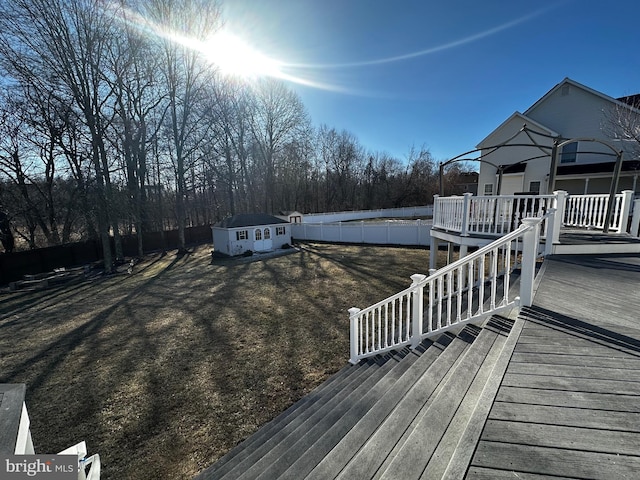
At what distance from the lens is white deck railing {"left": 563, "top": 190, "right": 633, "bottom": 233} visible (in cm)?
647

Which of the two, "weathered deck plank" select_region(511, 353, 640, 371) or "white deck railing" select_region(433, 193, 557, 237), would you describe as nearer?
"weathered deck plank" select_region(511, 353, 640, 371)

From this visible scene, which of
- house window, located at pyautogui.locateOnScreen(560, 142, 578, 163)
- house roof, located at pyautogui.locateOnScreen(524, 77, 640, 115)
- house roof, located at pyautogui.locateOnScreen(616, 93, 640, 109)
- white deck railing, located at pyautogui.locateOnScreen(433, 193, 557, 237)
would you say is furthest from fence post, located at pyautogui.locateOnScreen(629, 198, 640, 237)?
house roof, located at pyautogui.locateOnScreen(616, 93, 640, 109)

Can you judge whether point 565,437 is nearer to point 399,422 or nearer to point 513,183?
point 399,422

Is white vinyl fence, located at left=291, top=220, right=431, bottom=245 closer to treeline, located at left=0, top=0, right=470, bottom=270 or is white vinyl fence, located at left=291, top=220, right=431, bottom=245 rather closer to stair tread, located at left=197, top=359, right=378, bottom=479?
treeline, located at left=0, top=0, right=470, bottom=270

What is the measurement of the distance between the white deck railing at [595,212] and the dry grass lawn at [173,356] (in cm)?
510

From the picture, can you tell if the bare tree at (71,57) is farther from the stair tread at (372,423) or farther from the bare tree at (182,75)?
the stair tread at (372,423)

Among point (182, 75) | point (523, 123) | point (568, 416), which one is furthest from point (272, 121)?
point (568, 416)

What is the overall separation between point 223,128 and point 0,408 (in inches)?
998

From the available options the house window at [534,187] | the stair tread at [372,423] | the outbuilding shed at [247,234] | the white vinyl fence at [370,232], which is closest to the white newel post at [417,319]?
the stair tread at [372,423]

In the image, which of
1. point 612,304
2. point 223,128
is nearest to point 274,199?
point 223,128

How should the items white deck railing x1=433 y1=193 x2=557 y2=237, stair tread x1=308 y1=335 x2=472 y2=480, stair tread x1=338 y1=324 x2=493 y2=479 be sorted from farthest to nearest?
white deck railing x1=433 y1=193 x2=557 y2=237, stair tread x1=308 y1=335 x2=472 y2=480, stair tread x1=338 y1=324 x2=493 y2=479

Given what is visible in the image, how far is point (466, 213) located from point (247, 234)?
13449mm

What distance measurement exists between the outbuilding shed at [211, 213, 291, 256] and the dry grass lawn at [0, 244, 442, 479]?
5.17 metres

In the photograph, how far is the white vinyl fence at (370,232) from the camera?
16.2 meters
